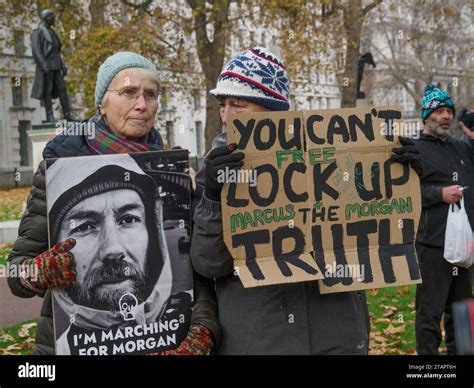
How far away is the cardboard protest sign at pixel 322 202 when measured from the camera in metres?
3.02

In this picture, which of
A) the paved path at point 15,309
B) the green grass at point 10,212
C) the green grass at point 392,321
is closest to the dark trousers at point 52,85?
the green grass at point 10,212

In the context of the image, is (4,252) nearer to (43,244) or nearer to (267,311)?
(43,244)

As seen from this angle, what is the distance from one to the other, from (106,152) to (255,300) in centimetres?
78

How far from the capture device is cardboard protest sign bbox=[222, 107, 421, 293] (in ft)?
9.89

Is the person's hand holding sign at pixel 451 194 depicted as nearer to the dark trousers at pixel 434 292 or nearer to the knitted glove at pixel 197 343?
the dark trousers at pixel 434 292

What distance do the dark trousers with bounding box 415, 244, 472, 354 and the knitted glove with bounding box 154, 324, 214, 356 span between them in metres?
3.19

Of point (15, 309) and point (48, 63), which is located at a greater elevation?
point (48, 63)

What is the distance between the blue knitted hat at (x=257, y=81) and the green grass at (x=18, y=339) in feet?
13.4

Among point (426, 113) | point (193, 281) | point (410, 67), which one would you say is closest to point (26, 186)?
point (410, 67)

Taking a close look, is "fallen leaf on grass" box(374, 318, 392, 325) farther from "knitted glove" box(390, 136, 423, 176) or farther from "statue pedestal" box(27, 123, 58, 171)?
"statue pedestal" box(27, 123, 58, 171)

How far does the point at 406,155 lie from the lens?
314cm

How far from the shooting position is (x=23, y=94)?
1662 inches

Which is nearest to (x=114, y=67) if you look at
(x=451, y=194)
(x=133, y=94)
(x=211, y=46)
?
(x=133, y=94)
